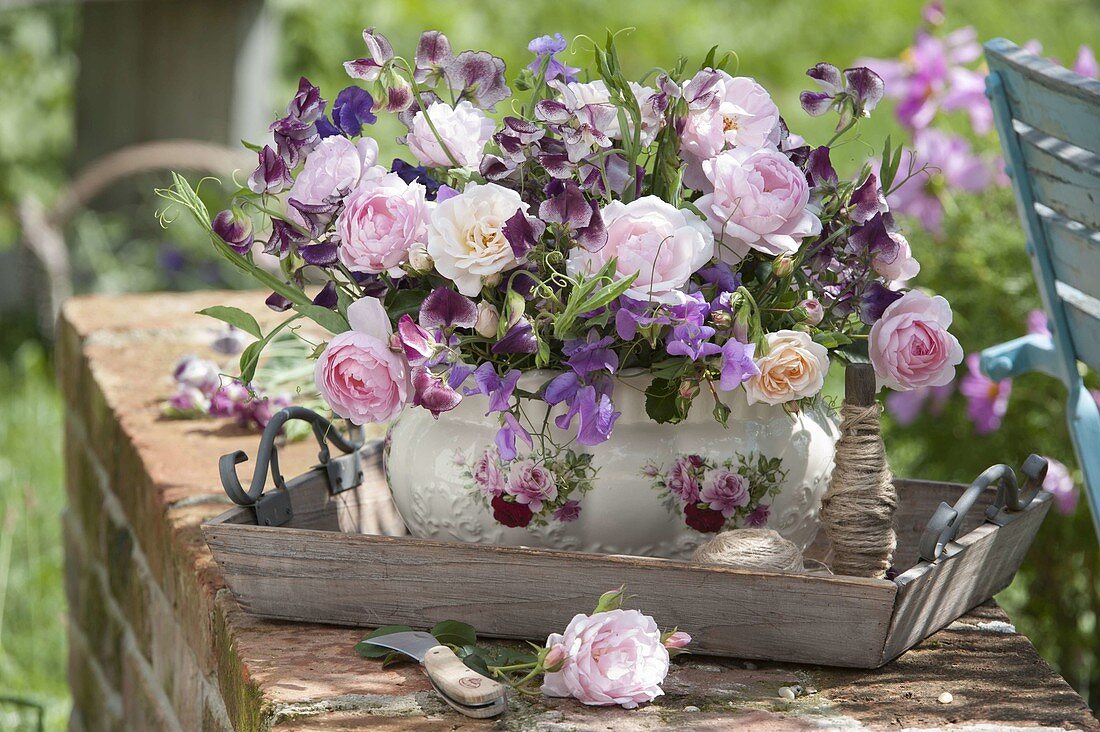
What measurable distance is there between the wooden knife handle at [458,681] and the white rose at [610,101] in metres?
0.46

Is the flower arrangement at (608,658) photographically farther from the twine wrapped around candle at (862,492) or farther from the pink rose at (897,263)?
the pink rose at (897,263)

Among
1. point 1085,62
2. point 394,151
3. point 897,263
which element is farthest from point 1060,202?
point 394,151

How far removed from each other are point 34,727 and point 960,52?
2198 mm

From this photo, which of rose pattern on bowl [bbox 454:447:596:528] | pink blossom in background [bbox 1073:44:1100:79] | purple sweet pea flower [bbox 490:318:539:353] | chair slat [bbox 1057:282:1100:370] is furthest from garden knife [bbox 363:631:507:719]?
pink blossom in background [bbox 1073:44:1100:79]

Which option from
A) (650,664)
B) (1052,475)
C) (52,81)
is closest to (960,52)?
(1052,475)

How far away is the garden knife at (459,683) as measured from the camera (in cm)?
103

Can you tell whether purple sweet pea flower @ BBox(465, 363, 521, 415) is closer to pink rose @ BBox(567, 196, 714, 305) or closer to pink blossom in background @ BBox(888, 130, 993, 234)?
pink rose @ BBox(567, 196, 714, 305)

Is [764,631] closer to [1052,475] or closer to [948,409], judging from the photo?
[1052,475]

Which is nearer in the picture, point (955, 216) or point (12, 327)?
point (955, 216)

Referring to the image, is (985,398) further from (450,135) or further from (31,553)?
(31,553)

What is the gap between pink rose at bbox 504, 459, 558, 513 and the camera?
118 centimetres

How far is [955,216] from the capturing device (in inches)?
104

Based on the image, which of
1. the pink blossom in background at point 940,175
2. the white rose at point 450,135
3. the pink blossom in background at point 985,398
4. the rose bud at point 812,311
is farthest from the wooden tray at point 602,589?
the pink blossom in background at point 940,175

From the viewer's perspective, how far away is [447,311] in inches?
43.3
